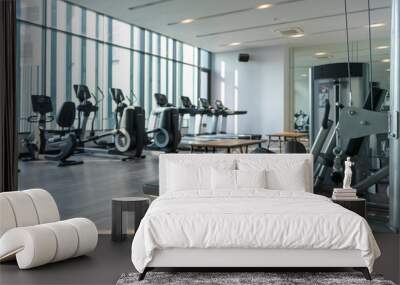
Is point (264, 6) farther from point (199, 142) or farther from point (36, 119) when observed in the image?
point (36, 119)

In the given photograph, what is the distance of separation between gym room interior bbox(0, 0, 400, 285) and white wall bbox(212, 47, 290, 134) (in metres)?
0.04

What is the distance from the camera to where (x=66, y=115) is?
7785 millimetres

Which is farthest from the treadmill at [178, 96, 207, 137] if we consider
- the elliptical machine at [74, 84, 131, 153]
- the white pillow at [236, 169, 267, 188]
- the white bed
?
the white bed

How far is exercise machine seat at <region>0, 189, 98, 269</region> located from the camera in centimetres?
265

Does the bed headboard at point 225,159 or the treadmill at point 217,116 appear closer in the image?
the bed headboard at point 225,159

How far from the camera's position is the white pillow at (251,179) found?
330cm

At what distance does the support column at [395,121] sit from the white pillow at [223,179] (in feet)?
4.50

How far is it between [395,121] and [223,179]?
149cm

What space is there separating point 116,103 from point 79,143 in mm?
1199

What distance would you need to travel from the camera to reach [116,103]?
351 inches

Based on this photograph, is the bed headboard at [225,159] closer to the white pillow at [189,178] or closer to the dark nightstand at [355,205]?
the white pillow at [189,178]

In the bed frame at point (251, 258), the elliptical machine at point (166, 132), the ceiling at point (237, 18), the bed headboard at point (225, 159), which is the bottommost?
the bed frame at point (251, 258)

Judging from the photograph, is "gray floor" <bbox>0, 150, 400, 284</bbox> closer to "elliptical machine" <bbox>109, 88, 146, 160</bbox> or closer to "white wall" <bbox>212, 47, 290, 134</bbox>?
"elliptical machine" <bbox>109, 88, 146, 160</bbox>

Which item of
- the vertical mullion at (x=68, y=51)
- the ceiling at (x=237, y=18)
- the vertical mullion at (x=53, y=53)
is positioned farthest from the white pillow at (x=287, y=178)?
the vertical mullion at (x=68, y=51)
